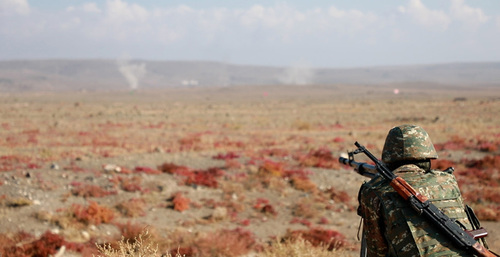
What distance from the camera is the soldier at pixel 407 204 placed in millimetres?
3049

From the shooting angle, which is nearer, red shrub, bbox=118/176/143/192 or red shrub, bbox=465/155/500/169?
red shrub, bbox=118/176/143/192

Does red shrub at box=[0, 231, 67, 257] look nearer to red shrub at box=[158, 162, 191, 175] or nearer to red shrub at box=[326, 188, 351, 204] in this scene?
red shrub at box=[158, 162, 191, 175]

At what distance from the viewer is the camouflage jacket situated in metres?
3.03

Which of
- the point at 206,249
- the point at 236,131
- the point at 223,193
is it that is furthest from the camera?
the point at 236,131

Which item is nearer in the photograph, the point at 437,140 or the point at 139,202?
the point at 139,202

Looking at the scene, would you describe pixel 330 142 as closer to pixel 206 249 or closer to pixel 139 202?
pixel 139 202

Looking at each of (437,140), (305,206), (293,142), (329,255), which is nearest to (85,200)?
(305,206)

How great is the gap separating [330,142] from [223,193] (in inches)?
455

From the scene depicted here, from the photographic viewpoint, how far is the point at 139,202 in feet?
37.3

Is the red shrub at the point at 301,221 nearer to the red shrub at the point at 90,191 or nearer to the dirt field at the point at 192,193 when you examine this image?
the dirt field at the point at 192,193

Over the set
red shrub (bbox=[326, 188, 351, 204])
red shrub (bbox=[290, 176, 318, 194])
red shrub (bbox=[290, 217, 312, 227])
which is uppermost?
red shrub (bbox=[290, 176, 318, 194])

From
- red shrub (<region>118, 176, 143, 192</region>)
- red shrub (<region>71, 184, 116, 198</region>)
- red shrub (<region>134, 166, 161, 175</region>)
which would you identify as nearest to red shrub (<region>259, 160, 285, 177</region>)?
red shrub (<region>134, 166, 161, 175</region>)

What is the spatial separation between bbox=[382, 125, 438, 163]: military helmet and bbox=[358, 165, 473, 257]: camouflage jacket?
0.36ft

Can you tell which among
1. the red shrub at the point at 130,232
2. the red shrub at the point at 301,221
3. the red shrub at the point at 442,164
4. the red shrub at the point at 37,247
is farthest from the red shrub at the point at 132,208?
the red shrub at the point at 442,164
